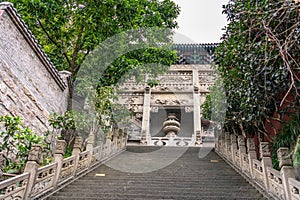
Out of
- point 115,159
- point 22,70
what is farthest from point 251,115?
point 22,70

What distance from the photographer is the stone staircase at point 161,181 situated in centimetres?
479

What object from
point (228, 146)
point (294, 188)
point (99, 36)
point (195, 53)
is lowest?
point (294, 188)

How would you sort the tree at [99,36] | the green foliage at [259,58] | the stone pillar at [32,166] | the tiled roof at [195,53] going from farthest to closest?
the tiled roof at [195,53] < the tree at [99,36] < the green foliage at [259,58] < the stone pillar at [32,166]

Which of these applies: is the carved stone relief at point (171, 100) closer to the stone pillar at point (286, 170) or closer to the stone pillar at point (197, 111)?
the stone pillar at point (197, 111)

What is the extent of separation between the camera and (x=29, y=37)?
743 cm

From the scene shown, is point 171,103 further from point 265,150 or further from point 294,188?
point 294,188

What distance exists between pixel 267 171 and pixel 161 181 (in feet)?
6.59

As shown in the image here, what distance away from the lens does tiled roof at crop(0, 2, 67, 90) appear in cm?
648

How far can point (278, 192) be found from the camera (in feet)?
14.6

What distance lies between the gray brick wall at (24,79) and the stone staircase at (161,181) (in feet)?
7.29

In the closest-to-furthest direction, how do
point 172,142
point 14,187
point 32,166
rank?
point 14,187, point 32,166, point 172,142

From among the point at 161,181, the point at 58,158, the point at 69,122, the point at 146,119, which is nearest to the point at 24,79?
the point at 69,122

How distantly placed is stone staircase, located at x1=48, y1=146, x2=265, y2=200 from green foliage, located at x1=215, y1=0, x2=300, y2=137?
1.47 metres

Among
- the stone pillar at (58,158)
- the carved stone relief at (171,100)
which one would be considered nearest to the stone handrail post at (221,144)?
the stone pillar at (58,158)
